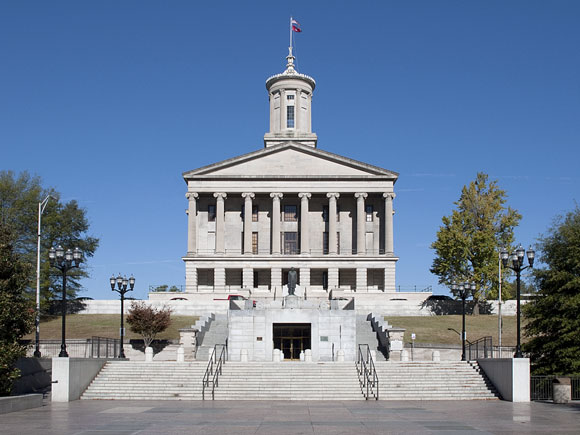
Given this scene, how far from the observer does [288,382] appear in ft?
109

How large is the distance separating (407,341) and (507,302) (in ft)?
71.2

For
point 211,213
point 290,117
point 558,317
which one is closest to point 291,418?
point 558,317

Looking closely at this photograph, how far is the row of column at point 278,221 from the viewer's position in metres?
81.6

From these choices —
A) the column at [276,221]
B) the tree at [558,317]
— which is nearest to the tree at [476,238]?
the column at [276,221]

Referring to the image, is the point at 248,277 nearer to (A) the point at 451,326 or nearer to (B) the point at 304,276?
(B) the point at 304,276

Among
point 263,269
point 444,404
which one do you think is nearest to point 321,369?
point 444,404

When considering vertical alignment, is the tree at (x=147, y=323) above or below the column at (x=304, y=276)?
below

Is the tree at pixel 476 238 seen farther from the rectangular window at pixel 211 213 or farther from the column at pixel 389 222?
the rectangular window at pixel 211 213

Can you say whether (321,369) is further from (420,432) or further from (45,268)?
(45,268)

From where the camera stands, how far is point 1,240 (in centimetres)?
2961

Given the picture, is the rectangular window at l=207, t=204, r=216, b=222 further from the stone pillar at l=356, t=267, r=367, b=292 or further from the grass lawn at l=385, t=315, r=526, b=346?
the grass lawn at l=385, t=315, r=526, b=346

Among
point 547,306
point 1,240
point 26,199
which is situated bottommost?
point 547,306

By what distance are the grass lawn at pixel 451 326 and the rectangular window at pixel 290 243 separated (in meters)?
21.5

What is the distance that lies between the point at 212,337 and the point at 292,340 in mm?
7344
